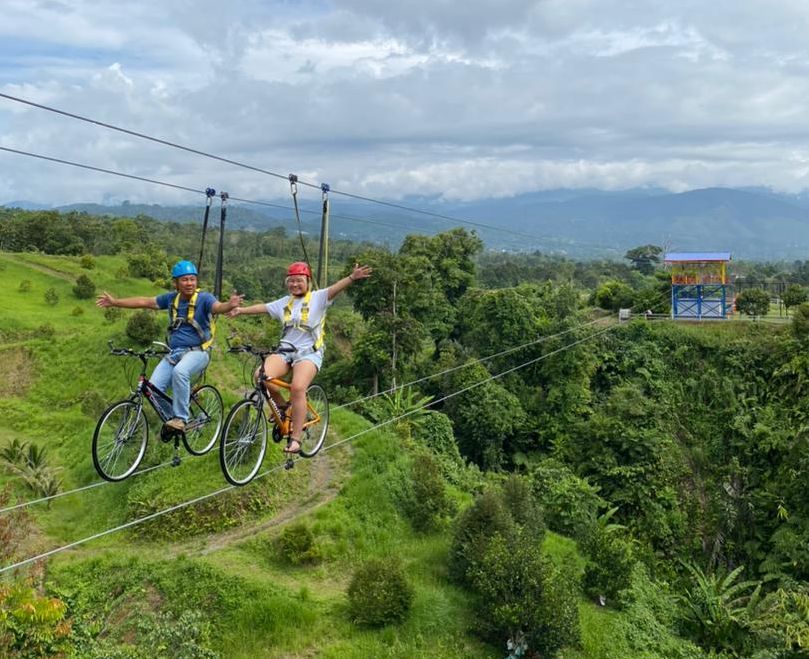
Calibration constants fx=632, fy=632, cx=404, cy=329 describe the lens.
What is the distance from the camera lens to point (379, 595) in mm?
12086

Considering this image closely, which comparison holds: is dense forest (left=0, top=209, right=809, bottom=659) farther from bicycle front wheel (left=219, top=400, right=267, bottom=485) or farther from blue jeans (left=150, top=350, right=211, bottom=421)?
blue jeans (left=150, top=350, right=211, bottom=421)

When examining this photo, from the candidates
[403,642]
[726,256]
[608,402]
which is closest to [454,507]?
[403,642]

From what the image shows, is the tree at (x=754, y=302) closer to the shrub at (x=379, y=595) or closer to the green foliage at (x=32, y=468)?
the shrub at (x=379, y=595)

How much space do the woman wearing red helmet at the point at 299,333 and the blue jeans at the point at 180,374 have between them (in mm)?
729

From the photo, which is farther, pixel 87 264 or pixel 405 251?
pixel 87 264

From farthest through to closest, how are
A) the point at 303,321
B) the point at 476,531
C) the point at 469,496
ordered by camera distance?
the point at 469,496 → the point at 476,531 → the point at 303,321

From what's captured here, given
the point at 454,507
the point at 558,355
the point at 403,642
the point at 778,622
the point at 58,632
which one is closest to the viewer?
the point at 58,632

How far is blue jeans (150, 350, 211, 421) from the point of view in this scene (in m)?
7.80

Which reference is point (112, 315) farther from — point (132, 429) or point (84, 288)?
point (132, 429)

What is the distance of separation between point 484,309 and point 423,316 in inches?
178

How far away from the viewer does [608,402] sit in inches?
1080

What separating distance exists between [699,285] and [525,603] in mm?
26509

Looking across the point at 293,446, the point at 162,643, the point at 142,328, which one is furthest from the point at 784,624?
the point at 142,328

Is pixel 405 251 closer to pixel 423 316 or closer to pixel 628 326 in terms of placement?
pixel 423 316
